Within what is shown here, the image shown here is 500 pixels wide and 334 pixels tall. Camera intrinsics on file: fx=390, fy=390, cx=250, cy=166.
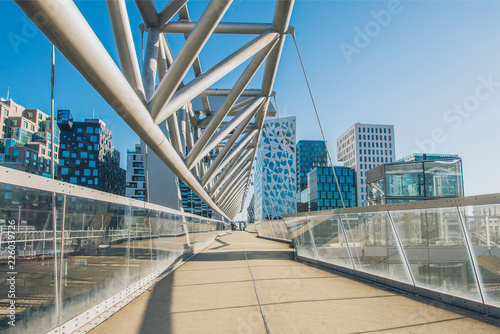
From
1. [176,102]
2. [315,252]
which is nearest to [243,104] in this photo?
[315,252]

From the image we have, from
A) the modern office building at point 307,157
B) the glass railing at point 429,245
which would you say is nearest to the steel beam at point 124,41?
the glass railing at point 429,245

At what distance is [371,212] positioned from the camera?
8.65m

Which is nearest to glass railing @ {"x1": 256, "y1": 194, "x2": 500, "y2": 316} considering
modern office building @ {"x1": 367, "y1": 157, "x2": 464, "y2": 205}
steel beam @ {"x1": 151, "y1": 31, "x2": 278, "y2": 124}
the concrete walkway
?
the concrete walkway

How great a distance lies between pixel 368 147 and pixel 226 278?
12083 cm

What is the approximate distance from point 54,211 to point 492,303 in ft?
18.8

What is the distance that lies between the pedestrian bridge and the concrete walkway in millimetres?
21

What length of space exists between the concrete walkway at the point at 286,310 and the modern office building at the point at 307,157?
173m

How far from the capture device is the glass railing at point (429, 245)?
5504 millimetres

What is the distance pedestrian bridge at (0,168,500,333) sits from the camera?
3.93m

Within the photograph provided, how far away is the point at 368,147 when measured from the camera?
12369 centimetres

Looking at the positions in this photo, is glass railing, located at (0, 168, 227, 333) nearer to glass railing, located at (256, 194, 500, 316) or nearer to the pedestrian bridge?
the pedestrian bridge

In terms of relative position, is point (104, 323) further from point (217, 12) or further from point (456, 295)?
point (456, 295)

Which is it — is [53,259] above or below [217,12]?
below

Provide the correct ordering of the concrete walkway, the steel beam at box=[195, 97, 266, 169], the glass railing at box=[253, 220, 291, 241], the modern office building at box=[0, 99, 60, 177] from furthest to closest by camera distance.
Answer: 1. the modern office building at box=[0, 99, 60, 177]
2. the glass railing at box=[253, 220, 291, 241]
3. the steel beam at box=[195, 97, 266, 169]
4. the concrete walkway
